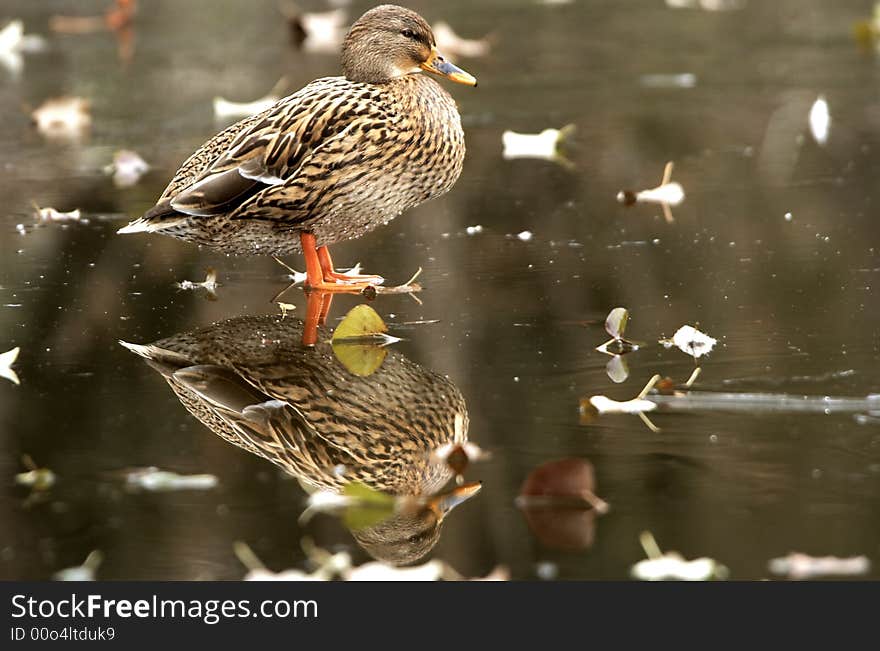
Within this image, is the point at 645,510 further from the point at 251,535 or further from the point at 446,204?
the point at 446,204

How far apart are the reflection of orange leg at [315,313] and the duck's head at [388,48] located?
2.80 ft

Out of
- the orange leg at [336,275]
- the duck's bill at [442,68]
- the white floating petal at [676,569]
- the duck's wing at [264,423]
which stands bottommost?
the orange leg at [336,275]

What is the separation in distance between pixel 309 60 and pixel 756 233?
5659 mm

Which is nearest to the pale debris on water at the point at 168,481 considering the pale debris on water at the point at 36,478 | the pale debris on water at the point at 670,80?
the pale debris on water at the point at 36,478

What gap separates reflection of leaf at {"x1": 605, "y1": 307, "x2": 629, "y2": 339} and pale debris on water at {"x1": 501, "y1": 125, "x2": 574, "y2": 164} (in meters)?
3.32

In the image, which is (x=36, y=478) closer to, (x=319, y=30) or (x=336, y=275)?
(x=336, y=275)

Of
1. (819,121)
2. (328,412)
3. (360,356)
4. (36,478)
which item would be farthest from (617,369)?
(819,121)

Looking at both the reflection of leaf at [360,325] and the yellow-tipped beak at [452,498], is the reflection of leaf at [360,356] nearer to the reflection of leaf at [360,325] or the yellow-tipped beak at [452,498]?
the reflection of leaf at [360,325]

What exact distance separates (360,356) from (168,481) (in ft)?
3.77

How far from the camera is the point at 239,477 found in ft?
12.7

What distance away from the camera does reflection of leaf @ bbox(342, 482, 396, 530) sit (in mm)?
3586

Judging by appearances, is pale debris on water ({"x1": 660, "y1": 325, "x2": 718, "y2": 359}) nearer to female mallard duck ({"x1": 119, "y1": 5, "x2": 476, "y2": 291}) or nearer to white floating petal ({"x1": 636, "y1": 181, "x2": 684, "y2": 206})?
female mallard duck ({"x1": 119, "y1": 5, "x2": 476, "y2": 291})

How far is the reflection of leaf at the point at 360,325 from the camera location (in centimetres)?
496

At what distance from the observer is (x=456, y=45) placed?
11.2 meters
